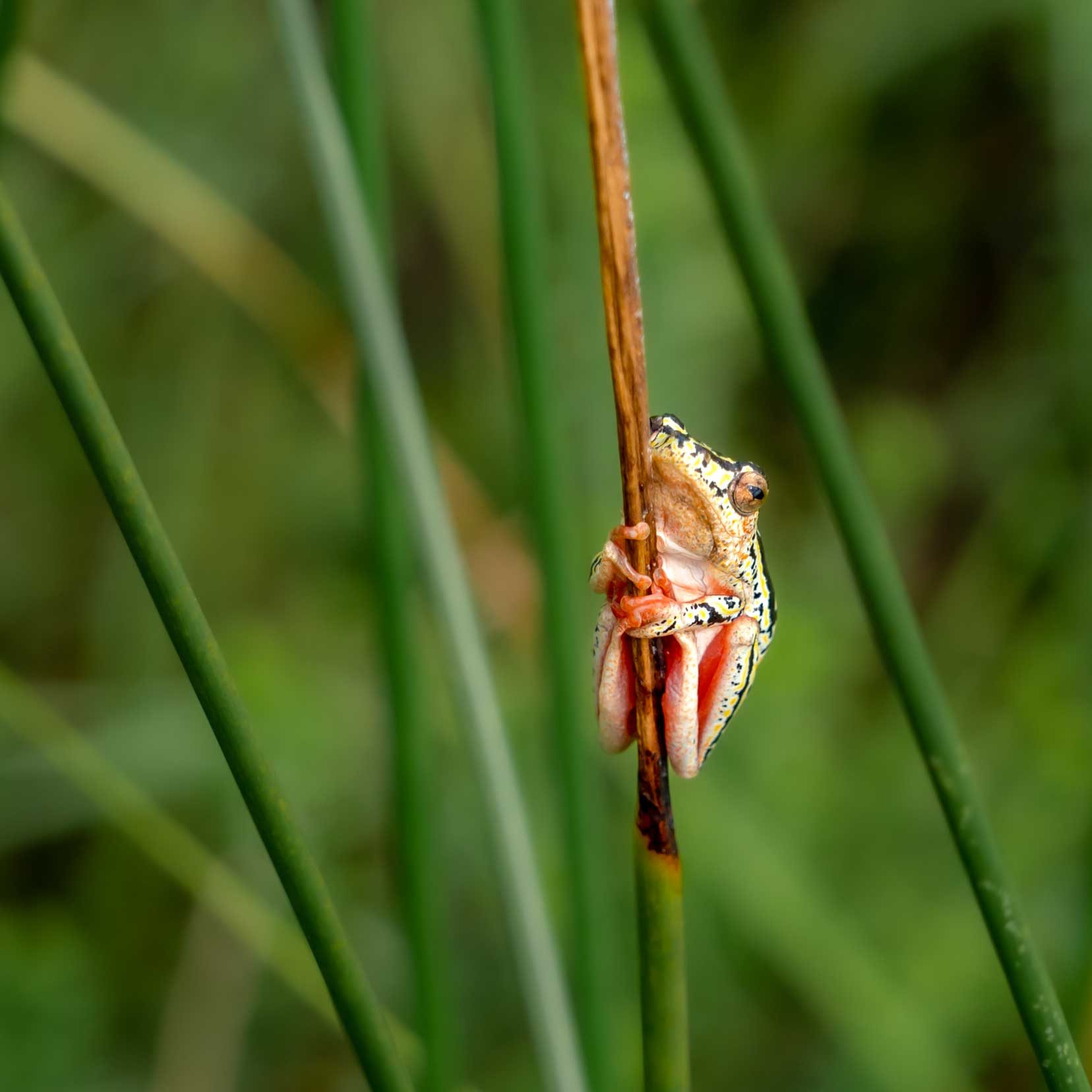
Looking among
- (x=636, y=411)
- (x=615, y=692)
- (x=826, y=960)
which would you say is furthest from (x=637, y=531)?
(x=826, y=960)

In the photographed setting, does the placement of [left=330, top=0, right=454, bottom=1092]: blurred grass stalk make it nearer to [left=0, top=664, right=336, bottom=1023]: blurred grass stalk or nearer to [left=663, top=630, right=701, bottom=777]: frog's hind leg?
[left=663, top=630, right=701, bottom=777]: frog's hind leg

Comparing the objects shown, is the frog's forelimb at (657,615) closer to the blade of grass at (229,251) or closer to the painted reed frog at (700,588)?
the painted reed frog at (700,588)

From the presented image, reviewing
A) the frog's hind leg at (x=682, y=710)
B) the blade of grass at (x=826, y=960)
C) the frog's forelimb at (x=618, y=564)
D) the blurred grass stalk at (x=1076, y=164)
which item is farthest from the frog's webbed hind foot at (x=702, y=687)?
the blurred grass stalk at (x=1076, y=164)

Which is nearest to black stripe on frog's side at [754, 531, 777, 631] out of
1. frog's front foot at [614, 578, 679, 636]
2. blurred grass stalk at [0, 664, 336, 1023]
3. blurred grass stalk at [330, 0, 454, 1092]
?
frog's front foot at [614, 578, 679, 636]

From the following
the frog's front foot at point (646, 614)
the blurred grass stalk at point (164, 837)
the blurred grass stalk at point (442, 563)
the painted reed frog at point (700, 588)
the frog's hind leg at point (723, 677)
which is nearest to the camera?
the blurred grass stalk at point (442, 563)

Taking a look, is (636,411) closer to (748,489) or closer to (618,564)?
(618,564)
